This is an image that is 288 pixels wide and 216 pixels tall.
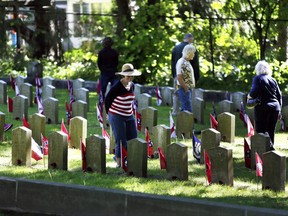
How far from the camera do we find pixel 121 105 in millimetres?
12922

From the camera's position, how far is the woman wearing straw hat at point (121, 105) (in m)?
12.9

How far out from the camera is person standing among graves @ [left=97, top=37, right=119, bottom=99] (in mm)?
19609

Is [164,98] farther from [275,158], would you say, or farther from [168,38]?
[275,158]

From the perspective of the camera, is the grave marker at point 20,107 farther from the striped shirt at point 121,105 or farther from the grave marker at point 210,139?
the grave marker at point 210,139

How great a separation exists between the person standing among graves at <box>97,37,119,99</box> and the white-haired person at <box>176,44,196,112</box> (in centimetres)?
276

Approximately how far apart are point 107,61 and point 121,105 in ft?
22.9

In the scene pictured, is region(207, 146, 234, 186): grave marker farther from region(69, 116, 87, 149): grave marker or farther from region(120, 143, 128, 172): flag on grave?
region(69, 116, 87, 149): grave marker

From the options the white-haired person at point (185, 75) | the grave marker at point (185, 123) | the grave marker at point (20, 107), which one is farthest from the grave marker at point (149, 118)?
the grave marker at point (20, 107)

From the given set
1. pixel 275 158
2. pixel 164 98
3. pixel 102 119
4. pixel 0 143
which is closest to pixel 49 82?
pixel 164 98

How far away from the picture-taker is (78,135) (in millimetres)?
14672

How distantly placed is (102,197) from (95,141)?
2057 millimetres

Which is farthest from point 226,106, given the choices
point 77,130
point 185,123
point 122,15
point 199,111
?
point 122,15

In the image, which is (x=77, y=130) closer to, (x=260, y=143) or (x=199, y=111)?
(x=260, y=143)

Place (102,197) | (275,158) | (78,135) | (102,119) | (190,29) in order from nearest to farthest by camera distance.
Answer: (102,197), (275,158), (78,135), (102,119), (190,29)
